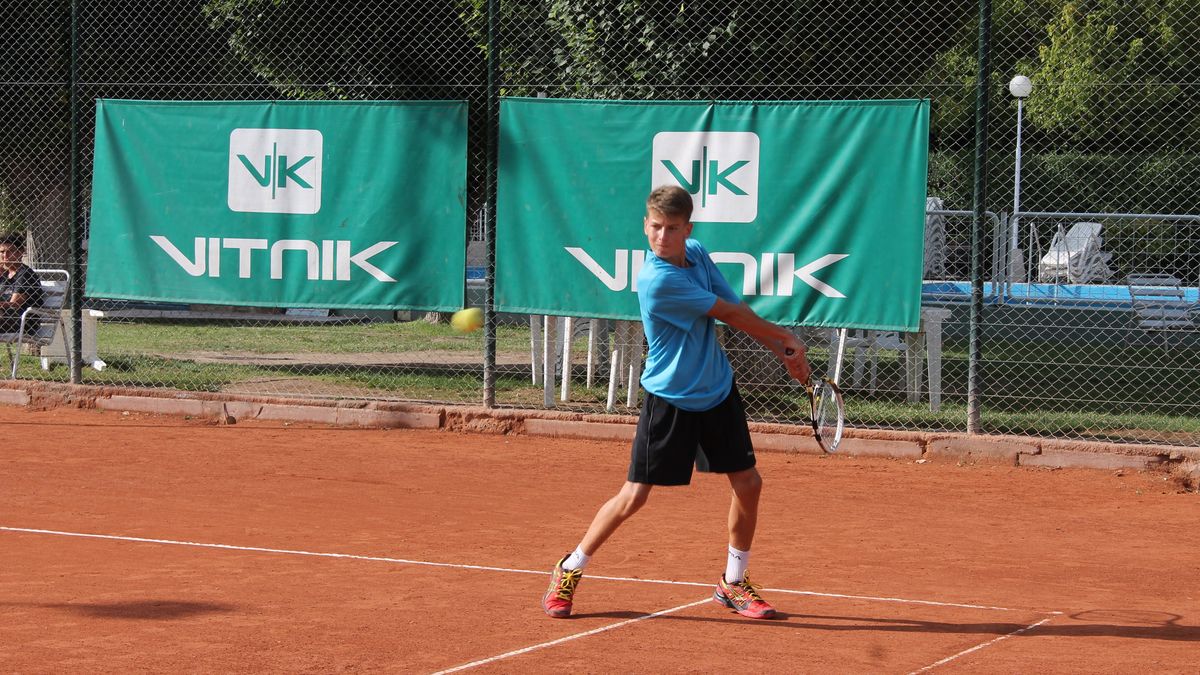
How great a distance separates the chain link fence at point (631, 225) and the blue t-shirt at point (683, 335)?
4.44m

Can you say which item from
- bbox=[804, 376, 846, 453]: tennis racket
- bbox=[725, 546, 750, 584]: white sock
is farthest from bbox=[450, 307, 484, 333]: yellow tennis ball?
bbox=[725, 546, 750, 584]: white sock

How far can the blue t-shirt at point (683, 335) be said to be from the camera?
5.39 m

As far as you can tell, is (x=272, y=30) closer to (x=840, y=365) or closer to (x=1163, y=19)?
(x=840, y=365)

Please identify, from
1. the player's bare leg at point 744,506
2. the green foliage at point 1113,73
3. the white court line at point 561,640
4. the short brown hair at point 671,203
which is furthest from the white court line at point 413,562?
the green foliage at point 1113,73

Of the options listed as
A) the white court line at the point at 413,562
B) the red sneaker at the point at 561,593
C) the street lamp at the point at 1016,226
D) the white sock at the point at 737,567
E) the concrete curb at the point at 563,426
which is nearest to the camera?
the red sneaker at the point at 561,593

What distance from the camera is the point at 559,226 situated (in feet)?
33.7

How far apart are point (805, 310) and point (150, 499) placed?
14.2ft

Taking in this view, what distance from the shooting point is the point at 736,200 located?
32.1 feet

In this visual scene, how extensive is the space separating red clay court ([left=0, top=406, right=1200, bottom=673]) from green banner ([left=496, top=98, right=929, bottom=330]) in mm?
1104

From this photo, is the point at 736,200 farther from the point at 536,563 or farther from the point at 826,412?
the point at 536,563

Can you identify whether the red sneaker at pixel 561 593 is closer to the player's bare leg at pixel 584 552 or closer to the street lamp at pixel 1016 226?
the player's bare leg at pixel 584 552

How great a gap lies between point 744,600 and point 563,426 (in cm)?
493

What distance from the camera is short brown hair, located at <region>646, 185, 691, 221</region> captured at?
5340mm

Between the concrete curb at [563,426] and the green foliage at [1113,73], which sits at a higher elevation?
the green foliage at [1113,73]
